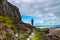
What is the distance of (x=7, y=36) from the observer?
41.9 meters

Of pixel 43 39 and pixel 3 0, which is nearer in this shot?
pixel 43 39

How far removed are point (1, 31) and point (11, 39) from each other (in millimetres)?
2735

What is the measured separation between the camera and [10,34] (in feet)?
145

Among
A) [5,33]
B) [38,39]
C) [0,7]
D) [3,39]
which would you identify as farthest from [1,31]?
[0,7]

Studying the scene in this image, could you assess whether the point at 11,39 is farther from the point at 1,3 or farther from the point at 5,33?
the point at 1,3

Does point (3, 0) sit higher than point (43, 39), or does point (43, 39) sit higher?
point (3, 0)

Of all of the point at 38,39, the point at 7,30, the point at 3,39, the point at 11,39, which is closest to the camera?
the point at 3,39

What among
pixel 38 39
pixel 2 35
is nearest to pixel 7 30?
pixel 2 35

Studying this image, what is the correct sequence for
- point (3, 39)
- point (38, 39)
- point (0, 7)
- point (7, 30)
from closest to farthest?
point (3, 39) < point (7, 30) < point (38, 39) < point (0, 7)

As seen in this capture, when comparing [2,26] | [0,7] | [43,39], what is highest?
[0,7]

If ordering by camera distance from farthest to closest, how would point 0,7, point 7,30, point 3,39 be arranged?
point 0,7
point 7,30
point 3,39

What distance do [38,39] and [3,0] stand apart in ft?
198

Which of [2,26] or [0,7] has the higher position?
[0,7]

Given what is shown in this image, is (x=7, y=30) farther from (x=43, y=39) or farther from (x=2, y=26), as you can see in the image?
(x=43, y=39)
